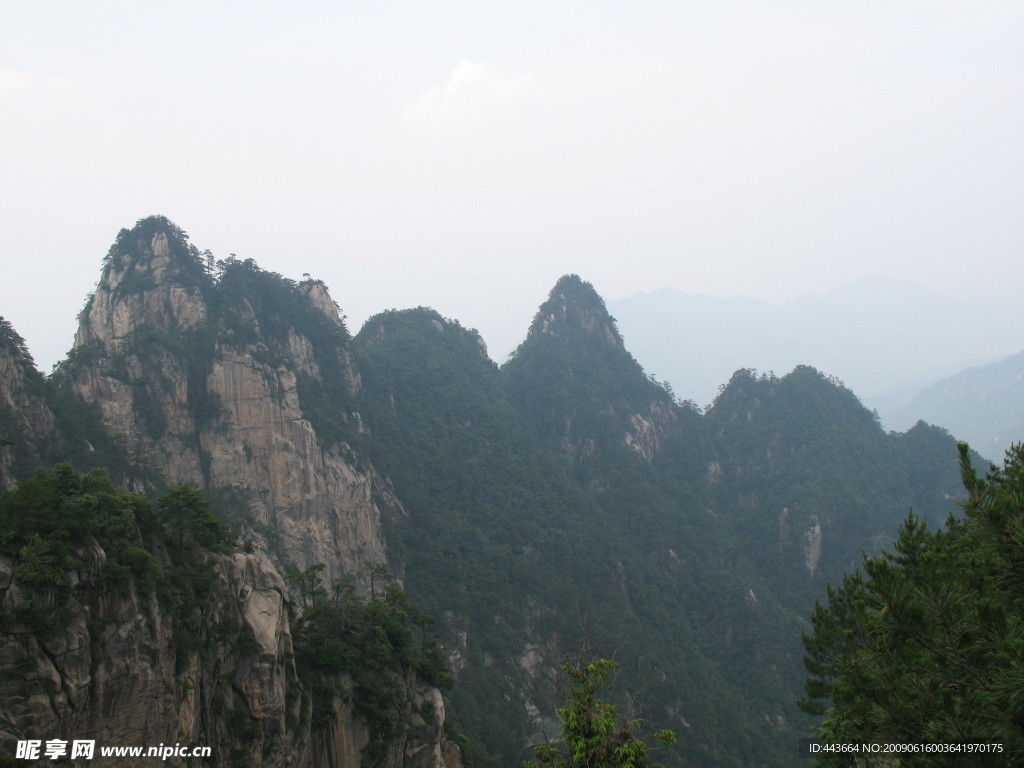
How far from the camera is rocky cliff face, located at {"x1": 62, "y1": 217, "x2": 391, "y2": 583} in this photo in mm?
38969

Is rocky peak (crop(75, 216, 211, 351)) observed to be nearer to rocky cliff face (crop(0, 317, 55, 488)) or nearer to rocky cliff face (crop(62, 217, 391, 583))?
rocky cliff face (crop(62, 217, 391, 583))

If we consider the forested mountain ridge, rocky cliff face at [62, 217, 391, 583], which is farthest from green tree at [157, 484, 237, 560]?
rocky cliff face at [62, 217, 391, 583]

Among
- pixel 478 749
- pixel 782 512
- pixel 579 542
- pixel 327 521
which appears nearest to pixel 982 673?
pixel 478 749

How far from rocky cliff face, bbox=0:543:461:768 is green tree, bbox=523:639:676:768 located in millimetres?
13966

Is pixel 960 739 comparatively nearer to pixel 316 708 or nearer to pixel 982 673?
pixel 982 673

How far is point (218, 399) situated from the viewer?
41.2 meters

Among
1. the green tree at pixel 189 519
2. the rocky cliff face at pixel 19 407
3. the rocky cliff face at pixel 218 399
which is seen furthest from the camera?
the rocky cliff face at pixel 218 399

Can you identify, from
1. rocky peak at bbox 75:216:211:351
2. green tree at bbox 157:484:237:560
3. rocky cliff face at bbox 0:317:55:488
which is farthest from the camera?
rocky peak at bbox 75:216:211:351

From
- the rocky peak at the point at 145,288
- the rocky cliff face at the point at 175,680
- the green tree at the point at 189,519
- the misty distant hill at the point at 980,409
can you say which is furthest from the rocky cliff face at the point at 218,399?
the misty distant hill at the point at 980,409

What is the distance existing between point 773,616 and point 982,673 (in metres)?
56.8

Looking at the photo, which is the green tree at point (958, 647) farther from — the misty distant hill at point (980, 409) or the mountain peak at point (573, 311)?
the misty distant hill at point (980, 409)

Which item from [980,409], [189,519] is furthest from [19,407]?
[980,409]

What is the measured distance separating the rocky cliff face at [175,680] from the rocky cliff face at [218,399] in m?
16.0

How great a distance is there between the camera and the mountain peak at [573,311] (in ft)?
286
